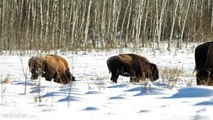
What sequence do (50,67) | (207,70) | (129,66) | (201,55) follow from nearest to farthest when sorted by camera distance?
(207,70)
(201,55)
(129,66)
(50,67)

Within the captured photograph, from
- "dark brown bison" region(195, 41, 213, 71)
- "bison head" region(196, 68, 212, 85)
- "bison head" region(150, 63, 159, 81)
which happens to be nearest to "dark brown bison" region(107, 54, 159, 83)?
"bison head" region(150, 63, 159, 81)

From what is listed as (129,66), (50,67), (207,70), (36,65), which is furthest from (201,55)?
(36,65)

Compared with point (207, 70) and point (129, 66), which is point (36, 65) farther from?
point (207, 70)

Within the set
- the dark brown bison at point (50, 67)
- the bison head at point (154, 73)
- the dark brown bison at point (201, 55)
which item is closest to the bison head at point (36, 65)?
the dark brown bison at point (50, 67)

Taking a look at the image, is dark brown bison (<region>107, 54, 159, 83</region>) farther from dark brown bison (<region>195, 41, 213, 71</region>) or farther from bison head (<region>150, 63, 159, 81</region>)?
dark brown bison (<region>195, 41, 213, 71</region>)

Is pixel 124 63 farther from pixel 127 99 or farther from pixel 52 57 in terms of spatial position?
pixel 127 99

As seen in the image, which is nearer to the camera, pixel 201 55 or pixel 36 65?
pixel 201 55

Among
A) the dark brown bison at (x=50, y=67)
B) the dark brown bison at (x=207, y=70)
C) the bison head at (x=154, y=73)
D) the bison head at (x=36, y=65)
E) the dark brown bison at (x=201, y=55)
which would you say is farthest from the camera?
the dark brown bison at (x=50, y=67)

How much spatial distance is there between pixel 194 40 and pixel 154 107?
91.8 feet

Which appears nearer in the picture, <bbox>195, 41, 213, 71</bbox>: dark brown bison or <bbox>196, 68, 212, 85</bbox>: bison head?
<bbox>196, 68, 212, 85</bbox>: bison head

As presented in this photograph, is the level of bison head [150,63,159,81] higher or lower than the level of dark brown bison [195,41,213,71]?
lower

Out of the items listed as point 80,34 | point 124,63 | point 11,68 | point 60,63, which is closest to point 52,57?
point 60,63

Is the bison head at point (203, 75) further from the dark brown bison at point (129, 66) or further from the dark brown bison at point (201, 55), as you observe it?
the dark brown bison at point (129, 66)

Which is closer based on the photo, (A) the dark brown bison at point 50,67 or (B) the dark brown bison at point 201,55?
(B) the dark brown bison at point 201,55
